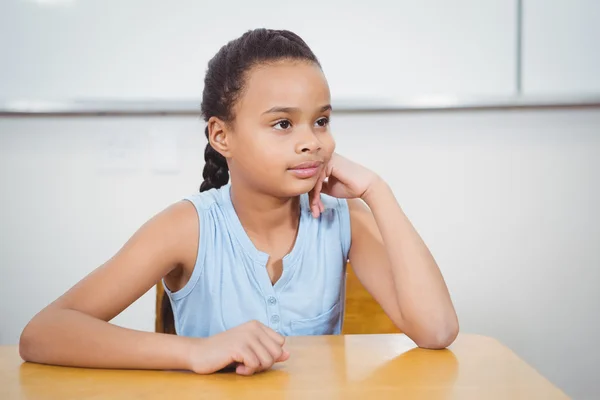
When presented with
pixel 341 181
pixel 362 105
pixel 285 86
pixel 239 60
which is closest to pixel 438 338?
pixel 341 181

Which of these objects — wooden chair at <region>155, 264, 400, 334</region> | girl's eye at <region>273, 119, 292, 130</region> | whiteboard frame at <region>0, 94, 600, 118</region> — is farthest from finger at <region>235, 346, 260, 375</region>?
whiteboard frame at <region>0, 94, 600, 118</region>

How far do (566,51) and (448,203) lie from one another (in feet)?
1.97

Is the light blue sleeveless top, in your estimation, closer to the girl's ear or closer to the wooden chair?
the girl's ear

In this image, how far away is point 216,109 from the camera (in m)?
1.27

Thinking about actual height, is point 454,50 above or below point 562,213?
above

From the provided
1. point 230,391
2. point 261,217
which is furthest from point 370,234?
point 230,391

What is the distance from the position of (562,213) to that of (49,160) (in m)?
1.69

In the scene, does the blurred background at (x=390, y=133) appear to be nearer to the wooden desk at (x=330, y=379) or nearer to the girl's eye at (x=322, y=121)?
the girl's eye at (x=322, y=121)

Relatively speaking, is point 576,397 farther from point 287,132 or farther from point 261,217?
point 287,132

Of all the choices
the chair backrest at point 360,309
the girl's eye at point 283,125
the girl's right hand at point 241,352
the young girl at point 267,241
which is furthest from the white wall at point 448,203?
the girl's right hand at point 241,352

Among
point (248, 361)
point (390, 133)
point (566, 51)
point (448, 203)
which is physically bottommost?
point (448, 203)

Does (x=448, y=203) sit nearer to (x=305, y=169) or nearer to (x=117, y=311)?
(x=305, y=169)

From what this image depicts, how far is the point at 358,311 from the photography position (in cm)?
157

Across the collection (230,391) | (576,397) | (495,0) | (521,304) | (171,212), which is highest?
(495,0)
